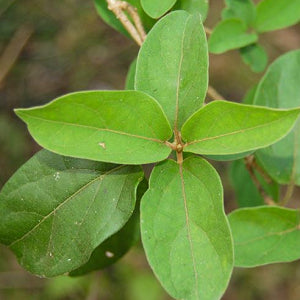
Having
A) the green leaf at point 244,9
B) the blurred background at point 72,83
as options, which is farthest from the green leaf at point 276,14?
the blurred background at point 72,83

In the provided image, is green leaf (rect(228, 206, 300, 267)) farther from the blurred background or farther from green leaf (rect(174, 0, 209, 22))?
the blurred background

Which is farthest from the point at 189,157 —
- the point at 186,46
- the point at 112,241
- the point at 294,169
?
the point at 294,169

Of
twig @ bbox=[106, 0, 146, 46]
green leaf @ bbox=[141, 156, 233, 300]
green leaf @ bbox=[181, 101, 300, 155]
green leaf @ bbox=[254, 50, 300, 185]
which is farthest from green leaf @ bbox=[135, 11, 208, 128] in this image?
green leaf @ bbox=[254, 50, 300, 185]

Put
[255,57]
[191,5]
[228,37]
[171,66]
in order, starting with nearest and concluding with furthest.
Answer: [171,66] → [191,5] → [228,37] → [255,57]

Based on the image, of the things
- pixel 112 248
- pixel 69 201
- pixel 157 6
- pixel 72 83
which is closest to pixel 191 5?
pixel 157 6

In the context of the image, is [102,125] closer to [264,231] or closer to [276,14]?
[264,231]

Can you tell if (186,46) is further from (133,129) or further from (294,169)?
(294,169)
